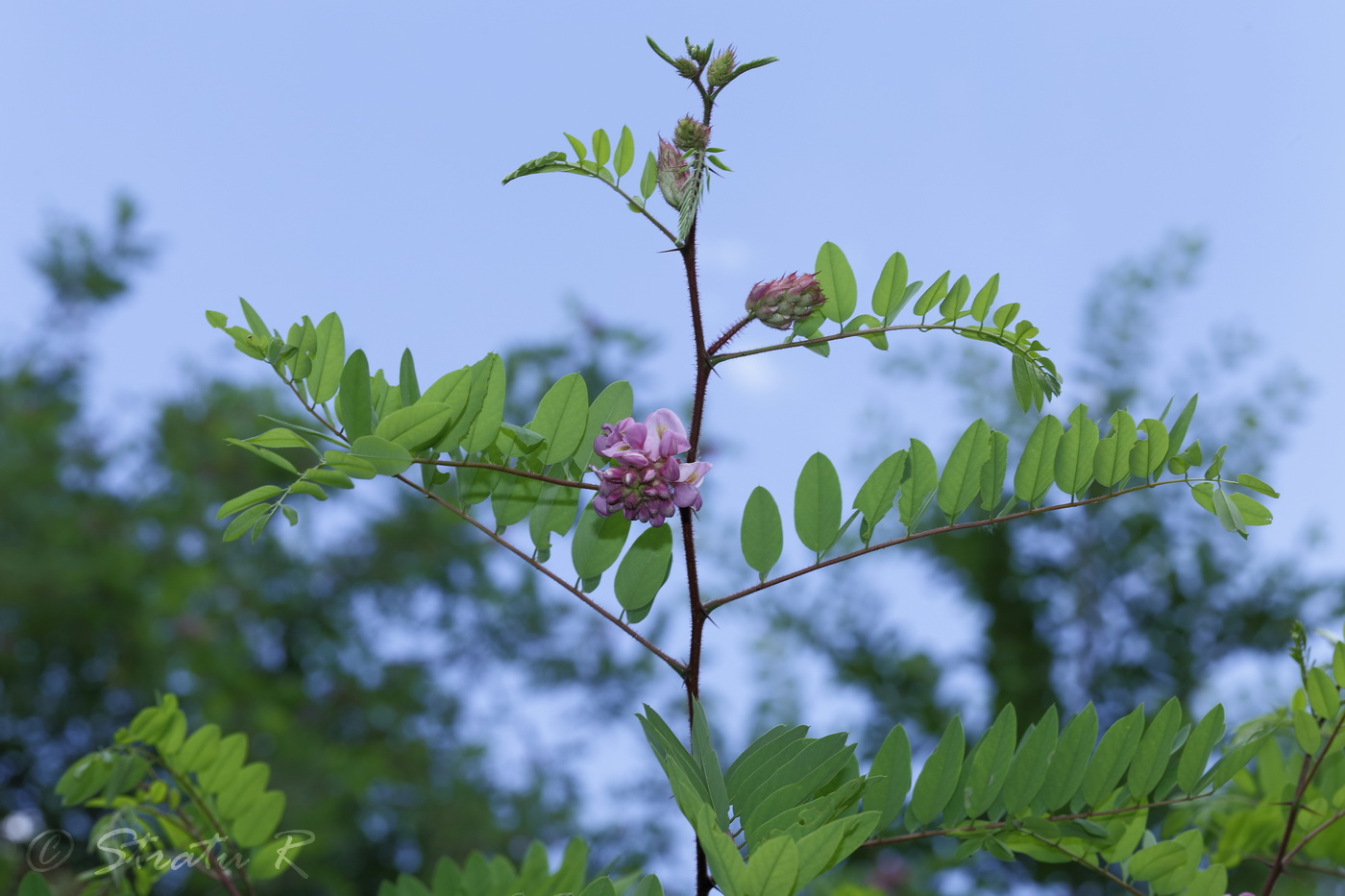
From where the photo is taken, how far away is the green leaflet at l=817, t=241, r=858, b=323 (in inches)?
33.5

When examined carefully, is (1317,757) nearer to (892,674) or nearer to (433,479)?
(433,479)

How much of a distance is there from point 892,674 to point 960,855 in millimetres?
6573

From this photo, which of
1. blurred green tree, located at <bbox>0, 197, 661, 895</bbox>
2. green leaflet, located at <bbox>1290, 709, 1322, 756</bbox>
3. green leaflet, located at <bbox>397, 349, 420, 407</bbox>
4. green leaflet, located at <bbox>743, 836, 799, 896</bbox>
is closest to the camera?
green leaflet, located at <bbox>743, 836, 799, 896</bbox>

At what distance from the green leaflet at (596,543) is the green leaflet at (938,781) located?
310mm

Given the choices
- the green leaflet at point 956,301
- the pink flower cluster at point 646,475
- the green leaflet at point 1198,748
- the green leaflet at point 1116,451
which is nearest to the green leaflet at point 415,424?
the pink flower cluster at point 646,475

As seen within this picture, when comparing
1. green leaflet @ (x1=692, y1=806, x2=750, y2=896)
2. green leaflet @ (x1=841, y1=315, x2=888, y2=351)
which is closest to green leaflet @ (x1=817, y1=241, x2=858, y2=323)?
green leaflet @ (x1=841, y1=315, x2=888, y2=351)

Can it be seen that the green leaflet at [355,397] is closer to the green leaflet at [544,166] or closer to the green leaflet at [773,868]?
the green leaflet at [544,166]

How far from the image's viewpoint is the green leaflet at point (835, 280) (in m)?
0.85

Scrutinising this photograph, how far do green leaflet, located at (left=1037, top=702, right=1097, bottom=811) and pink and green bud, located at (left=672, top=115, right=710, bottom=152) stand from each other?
1.77 ft

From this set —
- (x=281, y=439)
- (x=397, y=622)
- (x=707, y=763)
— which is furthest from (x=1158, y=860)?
(x=397, y=622)

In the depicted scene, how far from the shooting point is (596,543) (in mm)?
819

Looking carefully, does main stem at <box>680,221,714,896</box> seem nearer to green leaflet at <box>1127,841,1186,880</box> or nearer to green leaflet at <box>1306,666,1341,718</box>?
green leaflet at <box>1127,841,1186,880</box>

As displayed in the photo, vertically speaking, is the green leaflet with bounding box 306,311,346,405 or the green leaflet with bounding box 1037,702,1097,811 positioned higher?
the green leaflet with bounding box 1037,702,1097,811

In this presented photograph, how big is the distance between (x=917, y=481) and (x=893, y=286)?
17 cm
